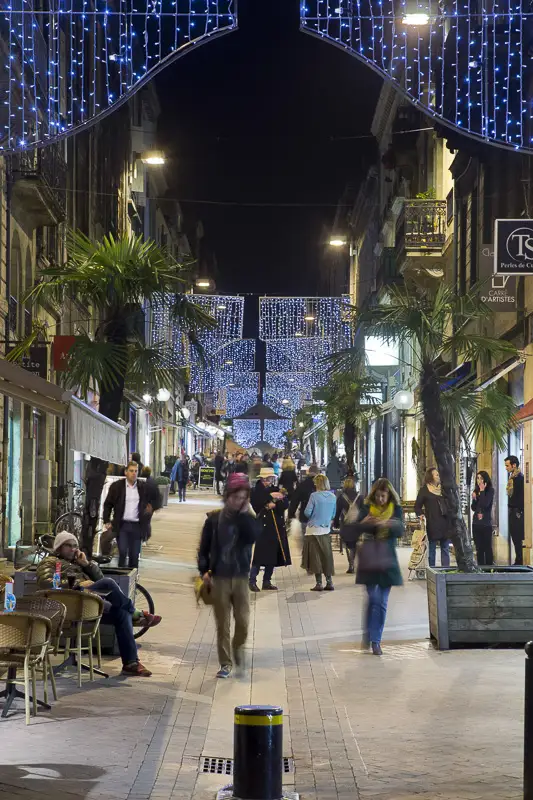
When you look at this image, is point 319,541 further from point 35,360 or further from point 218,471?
point 218,471

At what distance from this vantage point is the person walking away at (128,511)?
17.3 meters

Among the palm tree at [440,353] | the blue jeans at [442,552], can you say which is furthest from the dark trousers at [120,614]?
the blue jeans at [442,552]

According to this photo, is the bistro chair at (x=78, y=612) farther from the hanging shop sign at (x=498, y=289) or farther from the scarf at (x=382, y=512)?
the hanging shop sign at (x=498, y=289)

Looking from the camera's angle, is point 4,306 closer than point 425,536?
No

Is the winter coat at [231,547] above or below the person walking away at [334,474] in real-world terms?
below

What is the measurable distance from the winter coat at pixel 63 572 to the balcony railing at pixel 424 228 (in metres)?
22.3

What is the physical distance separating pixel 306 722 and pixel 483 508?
1094cm

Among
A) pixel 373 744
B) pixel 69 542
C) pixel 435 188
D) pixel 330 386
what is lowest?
pixel 373 744

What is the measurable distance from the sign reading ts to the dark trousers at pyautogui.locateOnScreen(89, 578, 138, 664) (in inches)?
331

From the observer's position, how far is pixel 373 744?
834 cm

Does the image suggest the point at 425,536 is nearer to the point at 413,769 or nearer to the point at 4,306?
the point at 4,306

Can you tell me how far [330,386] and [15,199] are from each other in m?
19.8

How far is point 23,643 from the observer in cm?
904

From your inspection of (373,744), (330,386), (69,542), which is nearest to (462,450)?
(330,386)
